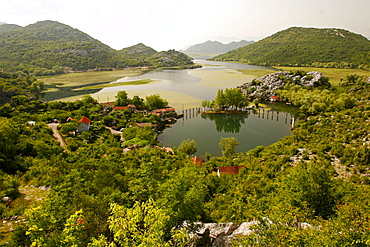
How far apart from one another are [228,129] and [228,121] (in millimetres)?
5756

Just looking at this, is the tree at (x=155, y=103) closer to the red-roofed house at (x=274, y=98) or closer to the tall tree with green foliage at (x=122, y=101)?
the tall tree with green foliage at (x=122, y=101)

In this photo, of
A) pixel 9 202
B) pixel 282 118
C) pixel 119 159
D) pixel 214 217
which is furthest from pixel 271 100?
pixel 9 202

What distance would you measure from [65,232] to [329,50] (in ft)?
640

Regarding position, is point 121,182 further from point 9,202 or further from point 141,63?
point 141,63

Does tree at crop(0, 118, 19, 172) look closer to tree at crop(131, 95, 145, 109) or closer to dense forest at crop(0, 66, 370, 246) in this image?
dense forest at crop(0, 66, 370, 246)

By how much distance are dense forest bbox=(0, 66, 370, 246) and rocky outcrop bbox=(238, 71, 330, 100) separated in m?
35.2

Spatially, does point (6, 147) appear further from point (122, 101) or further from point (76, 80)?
point (76, 80)

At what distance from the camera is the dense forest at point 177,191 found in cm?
702

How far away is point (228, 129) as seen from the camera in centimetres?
4497

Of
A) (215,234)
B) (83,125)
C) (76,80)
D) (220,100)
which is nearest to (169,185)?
(215,234)

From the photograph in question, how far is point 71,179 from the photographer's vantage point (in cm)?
1306

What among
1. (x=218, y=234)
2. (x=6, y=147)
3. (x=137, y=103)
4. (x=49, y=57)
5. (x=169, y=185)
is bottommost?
(x=137, y=103)

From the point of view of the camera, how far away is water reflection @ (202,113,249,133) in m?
45.0

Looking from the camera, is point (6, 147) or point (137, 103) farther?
point (137, 103)
